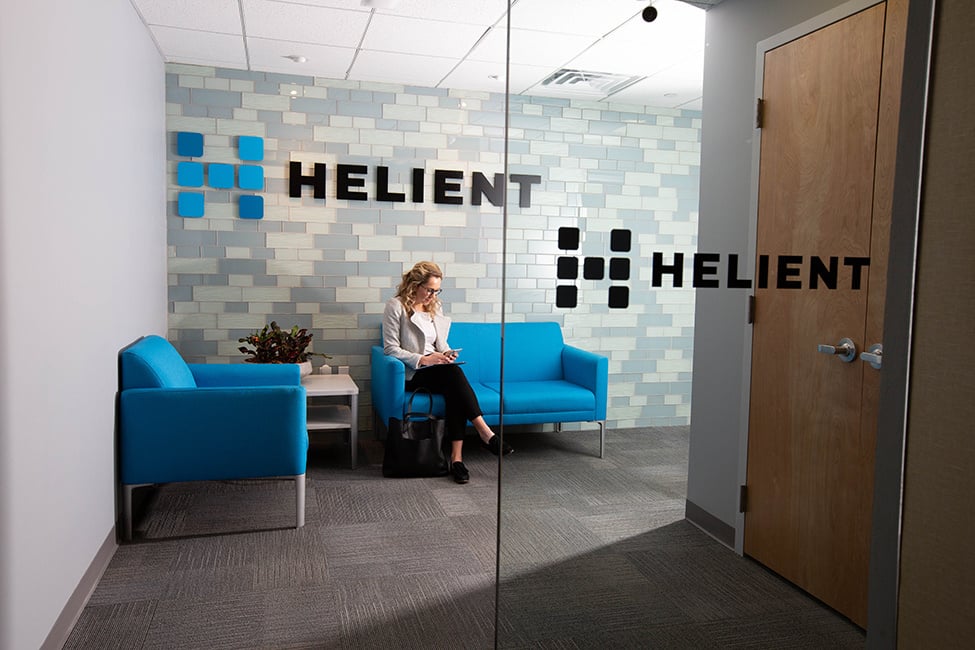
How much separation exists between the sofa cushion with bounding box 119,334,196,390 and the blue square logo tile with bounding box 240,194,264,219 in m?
1.36

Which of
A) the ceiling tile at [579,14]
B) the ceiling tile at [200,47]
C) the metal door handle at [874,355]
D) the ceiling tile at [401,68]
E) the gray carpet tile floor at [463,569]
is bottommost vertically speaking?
the gray carpet tile floor at [463,569]

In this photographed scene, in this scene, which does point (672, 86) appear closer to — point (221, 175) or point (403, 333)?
point (403, 333)

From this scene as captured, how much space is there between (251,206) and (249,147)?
364mm

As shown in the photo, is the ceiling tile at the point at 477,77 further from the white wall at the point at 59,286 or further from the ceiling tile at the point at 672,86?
the ceiling tile at the point at 672,86

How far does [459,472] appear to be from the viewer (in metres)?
4.22

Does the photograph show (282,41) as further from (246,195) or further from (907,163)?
(907,163)

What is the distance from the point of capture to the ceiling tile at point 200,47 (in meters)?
4.05

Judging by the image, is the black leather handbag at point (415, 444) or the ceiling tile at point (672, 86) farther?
the black leather handbag at point (415, 444)

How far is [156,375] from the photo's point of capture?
330cm

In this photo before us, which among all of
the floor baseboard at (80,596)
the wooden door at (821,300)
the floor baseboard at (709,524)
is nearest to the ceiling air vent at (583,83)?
the wooden door at (821,300)

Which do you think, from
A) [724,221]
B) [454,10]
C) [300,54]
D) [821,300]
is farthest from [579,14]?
[300,54]

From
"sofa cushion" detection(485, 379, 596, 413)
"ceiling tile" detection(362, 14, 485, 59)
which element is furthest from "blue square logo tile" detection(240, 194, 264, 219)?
"sofa cushion" detection(485, 379, 596, 413)

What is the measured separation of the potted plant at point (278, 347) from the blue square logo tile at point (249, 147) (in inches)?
41.5

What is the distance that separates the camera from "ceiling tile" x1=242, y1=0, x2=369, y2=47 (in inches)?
142
